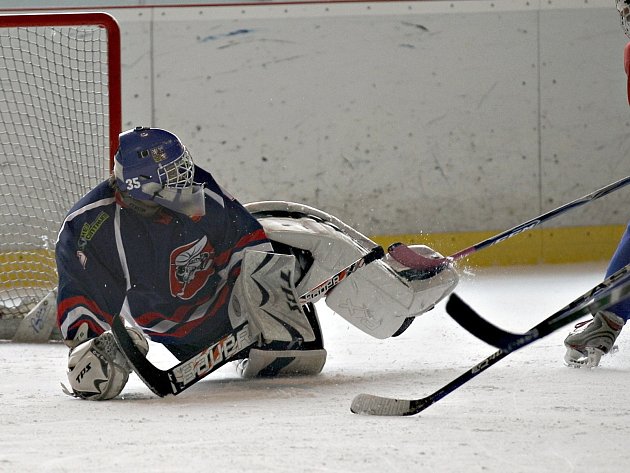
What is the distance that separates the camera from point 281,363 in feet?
11.4

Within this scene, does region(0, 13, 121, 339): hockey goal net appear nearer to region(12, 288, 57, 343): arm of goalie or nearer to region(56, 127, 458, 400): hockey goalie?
region(12, 288, 57, 343): arm of goalie

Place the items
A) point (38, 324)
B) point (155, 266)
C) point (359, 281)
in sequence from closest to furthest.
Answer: point (155, 266), point (359, 281), point (38, 324)

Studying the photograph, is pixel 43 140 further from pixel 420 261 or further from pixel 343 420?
pixel 343 420

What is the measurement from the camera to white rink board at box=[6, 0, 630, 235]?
20.4 feet

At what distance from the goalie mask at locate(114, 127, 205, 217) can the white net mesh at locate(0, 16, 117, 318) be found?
4.29 ft

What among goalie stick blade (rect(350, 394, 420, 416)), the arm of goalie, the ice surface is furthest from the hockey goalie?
the arm of goalie

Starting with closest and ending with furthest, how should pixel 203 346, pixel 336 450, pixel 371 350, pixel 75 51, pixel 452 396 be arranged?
pixel 336 450 → pixel 452 396 → pixel 203 346 → pixel 371 350 → pixel 75 51

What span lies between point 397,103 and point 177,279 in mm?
3143

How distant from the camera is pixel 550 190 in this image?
641 centimetres

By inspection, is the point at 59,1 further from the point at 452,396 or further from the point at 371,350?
the point at 452,396

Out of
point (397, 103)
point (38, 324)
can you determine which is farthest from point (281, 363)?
point (397, 103)

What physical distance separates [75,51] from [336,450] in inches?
125

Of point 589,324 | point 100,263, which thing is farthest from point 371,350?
point 100,263

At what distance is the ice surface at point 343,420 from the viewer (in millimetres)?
2410
